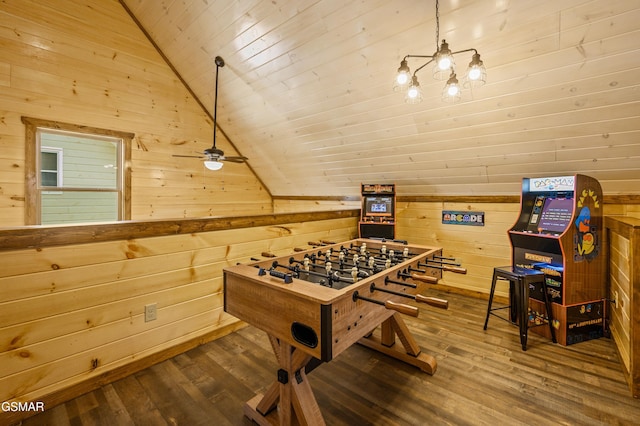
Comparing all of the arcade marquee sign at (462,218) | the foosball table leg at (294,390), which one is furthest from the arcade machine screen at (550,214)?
the foosball table leg at (294,390)

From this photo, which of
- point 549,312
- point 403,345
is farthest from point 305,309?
point 549,312

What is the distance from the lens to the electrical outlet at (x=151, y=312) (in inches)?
82.9

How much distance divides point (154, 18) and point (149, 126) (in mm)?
1371

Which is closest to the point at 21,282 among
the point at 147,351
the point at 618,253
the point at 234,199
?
the point at 147,351

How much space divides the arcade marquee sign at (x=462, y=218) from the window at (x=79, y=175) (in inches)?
172

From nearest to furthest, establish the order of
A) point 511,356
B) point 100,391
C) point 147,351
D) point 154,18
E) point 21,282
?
point 21,282
point 100,391
point 147,351
point 511,356
point 154,18

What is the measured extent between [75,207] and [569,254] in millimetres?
6675

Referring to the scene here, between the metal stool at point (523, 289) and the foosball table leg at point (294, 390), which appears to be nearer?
the foosball table leg at point (294, 390)

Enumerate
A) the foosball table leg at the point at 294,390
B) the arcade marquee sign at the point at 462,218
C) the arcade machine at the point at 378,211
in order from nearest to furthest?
the foosball table leg at the point at 294,390, the arcade marquee sign at the point at 462,218, the arcade machine at the point at 378,211

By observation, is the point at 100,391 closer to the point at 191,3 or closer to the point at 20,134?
the point at 20,134

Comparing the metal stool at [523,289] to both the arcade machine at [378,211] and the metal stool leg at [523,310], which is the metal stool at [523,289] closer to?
the metal stool leg at [523,310]

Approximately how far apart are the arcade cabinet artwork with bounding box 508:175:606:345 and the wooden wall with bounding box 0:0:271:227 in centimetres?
427

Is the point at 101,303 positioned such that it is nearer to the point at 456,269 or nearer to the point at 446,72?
the point at 456,269

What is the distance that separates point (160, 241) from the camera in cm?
216
